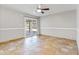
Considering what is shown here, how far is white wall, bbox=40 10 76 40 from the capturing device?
3.72 feet

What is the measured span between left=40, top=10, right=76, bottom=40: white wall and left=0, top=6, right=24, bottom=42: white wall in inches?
11.1

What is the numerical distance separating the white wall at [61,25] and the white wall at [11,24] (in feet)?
0.93

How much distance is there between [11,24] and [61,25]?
604 millimetres

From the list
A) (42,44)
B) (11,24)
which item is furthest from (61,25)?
(11,24)

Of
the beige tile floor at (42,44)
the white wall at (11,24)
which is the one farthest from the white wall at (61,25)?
the white wall at (11,24)

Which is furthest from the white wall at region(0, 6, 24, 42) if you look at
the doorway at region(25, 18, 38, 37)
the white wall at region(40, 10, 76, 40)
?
the white wall at region(40, 10, 76, 40)

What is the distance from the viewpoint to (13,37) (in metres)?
1.30

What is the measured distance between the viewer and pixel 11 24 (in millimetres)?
1220

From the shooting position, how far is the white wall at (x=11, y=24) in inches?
42.9

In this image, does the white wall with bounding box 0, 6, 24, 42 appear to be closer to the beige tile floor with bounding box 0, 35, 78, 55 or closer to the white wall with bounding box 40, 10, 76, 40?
the beige tile floor with bounding box 0, 35, 78, 55
